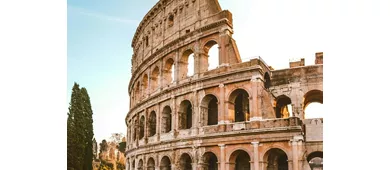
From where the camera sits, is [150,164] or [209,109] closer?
[209,109]

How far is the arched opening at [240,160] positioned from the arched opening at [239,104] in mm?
865

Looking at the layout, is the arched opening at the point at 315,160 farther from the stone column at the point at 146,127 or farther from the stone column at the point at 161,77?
the stone column at the point at 146,127

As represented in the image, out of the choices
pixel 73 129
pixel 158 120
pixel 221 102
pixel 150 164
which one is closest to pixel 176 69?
pixel 158 120

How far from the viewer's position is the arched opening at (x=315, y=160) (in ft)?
21.0

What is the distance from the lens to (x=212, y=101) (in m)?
11.1

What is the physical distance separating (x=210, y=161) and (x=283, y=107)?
2909 millimetres

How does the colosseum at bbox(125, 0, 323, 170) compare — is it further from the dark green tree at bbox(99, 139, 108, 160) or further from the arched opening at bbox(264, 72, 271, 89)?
the dark green tree at bbox(99, 139, 108, 160)

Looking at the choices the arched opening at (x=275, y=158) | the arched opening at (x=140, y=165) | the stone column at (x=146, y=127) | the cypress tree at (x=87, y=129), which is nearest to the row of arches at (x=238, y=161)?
the arched opening at (x=275, y=158)

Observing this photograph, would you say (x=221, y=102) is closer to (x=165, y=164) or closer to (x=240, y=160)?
(x=240, y=160)
